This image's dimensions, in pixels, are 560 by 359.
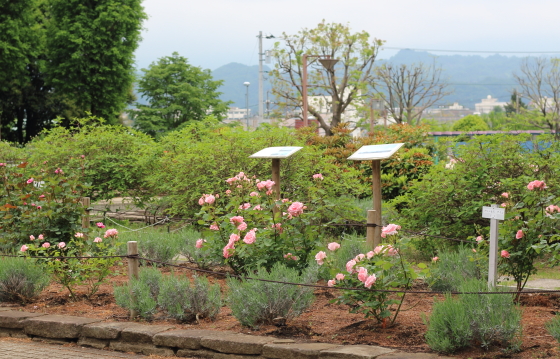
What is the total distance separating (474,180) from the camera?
864 centimetres

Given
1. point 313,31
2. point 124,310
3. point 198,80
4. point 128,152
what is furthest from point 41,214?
point 198,80

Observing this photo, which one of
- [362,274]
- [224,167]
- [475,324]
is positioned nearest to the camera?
[475,324]

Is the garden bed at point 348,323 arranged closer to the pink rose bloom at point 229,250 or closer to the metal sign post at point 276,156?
the pink rose bloom at point 229,250

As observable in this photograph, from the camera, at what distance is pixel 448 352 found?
4426mm

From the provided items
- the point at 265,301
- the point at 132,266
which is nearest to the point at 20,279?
the point at 132,266

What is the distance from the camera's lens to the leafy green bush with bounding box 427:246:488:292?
6.16 metres

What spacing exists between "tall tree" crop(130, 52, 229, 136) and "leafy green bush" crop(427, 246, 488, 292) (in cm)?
3894

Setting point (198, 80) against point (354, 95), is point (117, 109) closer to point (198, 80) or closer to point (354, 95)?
point (198, 80)

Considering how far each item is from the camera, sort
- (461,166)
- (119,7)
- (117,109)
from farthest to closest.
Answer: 1. (117,109)
2. (119,7)
3. (461,166)

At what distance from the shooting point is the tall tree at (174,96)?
148ft

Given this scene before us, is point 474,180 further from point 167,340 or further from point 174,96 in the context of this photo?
point 174,96

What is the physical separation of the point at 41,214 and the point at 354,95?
25959 mm

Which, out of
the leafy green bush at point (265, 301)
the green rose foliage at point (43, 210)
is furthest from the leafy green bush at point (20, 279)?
the leafy green bush at point (265, 301)

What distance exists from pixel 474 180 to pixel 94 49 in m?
31.4
